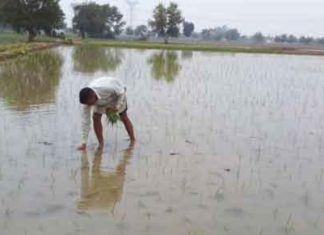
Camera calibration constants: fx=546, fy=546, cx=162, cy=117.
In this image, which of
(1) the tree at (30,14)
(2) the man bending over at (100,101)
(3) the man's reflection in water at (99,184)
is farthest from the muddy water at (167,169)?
(1) the tree at (30,14)

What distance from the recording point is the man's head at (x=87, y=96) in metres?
6.24

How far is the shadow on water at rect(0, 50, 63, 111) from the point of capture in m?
10.3

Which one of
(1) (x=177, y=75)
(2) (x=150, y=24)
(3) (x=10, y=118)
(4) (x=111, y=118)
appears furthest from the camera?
(2) (x=150, y=24)

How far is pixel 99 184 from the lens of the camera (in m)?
5.33

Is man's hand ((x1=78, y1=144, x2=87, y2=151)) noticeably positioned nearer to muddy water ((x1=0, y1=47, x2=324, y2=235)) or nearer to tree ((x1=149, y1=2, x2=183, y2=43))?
muddy water ((x1=0, y1=47, x2=324, y2=235))

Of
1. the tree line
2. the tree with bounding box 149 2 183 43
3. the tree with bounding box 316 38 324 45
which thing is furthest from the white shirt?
the tree with bounding box 316 38 324 45

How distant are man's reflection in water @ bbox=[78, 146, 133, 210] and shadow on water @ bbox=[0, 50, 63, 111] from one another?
3691 mm

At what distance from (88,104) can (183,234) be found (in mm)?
2596

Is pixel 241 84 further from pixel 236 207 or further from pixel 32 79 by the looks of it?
pixel 236 207


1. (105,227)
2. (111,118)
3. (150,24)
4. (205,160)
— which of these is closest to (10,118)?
(111,118)

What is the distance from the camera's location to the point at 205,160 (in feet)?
20.9

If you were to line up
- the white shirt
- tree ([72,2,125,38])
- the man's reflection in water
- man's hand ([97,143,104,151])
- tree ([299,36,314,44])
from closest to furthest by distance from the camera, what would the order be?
the man's reflection in water
the white shirt
man's hand ([97,143,104,151])
tree ([72,2,125,38])
tree ([299,36,314,44])

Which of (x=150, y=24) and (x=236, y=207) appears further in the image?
(x=150, y=24)

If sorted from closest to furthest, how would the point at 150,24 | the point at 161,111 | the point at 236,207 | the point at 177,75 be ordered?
the point at 236,207, the point at 161,111, the point at 177,75, the point at 150,24
